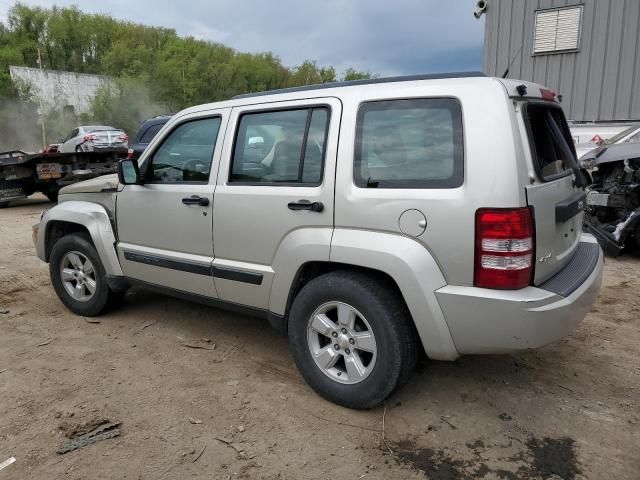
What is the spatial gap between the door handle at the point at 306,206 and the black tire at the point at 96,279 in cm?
216

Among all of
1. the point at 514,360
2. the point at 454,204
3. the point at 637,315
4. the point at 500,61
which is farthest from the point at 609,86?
the point at 454,204

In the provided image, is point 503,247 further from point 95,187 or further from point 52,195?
point 52,195

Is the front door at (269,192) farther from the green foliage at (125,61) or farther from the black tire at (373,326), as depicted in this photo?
the green foliage at (125,61)

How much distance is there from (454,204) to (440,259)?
0.28 metres

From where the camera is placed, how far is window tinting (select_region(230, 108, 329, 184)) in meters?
3.04

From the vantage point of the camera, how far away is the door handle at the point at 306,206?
292 cm

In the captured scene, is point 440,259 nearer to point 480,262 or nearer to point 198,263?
point 480,262

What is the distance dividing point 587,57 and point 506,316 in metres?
8.91

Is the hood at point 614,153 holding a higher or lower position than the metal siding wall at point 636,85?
lower

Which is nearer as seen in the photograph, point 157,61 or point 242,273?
point 242,273

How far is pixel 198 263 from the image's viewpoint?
3.58 m

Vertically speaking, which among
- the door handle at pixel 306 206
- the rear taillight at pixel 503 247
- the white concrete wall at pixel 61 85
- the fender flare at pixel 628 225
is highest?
the white concrete wall at pixel 61 85

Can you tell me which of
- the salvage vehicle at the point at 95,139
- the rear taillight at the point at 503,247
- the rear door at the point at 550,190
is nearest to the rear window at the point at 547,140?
the rear door at the point at 550,190

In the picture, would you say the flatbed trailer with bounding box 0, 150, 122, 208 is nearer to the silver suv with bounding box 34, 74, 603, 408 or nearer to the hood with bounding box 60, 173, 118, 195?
the hood with bounding box 60, 173, 118, 195
